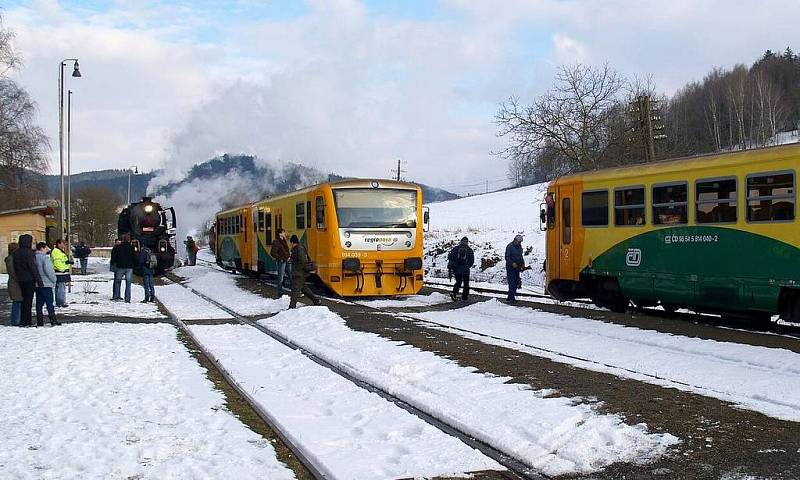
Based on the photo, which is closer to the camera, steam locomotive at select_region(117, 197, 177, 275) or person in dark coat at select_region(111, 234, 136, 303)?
person in dark coat at select_region(111, 234, 136, 303)

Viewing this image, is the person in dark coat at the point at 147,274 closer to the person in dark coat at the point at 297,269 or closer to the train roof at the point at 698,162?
the person in dark coat at the point at 297,269

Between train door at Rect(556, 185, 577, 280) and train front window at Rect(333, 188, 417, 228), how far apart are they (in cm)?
417

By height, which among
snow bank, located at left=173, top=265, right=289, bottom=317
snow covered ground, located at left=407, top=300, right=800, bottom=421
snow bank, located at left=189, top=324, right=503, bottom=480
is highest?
snow bank, located at left=173, top=265, right=289, bottom=317

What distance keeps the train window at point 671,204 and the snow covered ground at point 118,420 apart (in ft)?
28.7

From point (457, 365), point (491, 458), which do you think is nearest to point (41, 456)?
point (491, 458)

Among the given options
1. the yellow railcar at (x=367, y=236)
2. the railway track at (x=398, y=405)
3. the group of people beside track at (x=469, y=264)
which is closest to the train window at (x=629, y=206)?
the group of people beside track at (x=469, y=264)

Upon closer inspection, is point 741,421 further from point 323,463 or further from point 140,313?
point 140,313

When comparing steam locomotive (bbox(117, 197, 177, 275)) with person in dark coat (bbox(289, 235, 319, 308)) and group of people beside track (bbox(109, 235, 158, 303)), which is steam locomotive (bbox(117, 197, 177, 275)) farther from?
person in dark coat (bbox(289, 235, 319, 308))

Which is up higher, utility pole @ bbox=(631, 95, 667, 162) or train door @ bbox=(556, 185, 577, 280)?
utility pole @ bbox=(631, 95, 667, 162)

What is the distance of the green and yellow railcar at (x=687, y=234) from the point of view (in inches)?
477

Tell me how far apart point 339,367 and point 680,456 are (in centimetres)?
505

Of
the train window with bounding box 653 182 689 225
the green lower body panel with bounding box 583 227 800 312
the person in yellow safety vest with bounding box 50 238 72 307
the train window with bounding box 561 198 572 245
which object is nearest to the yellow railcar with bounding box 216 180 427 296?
the train window with bounding box 561 198 572 245

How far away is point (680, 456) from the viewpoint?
5.95 m

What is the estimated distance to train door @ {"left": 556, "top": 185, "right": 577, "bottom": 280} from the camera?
1747 centimetres
